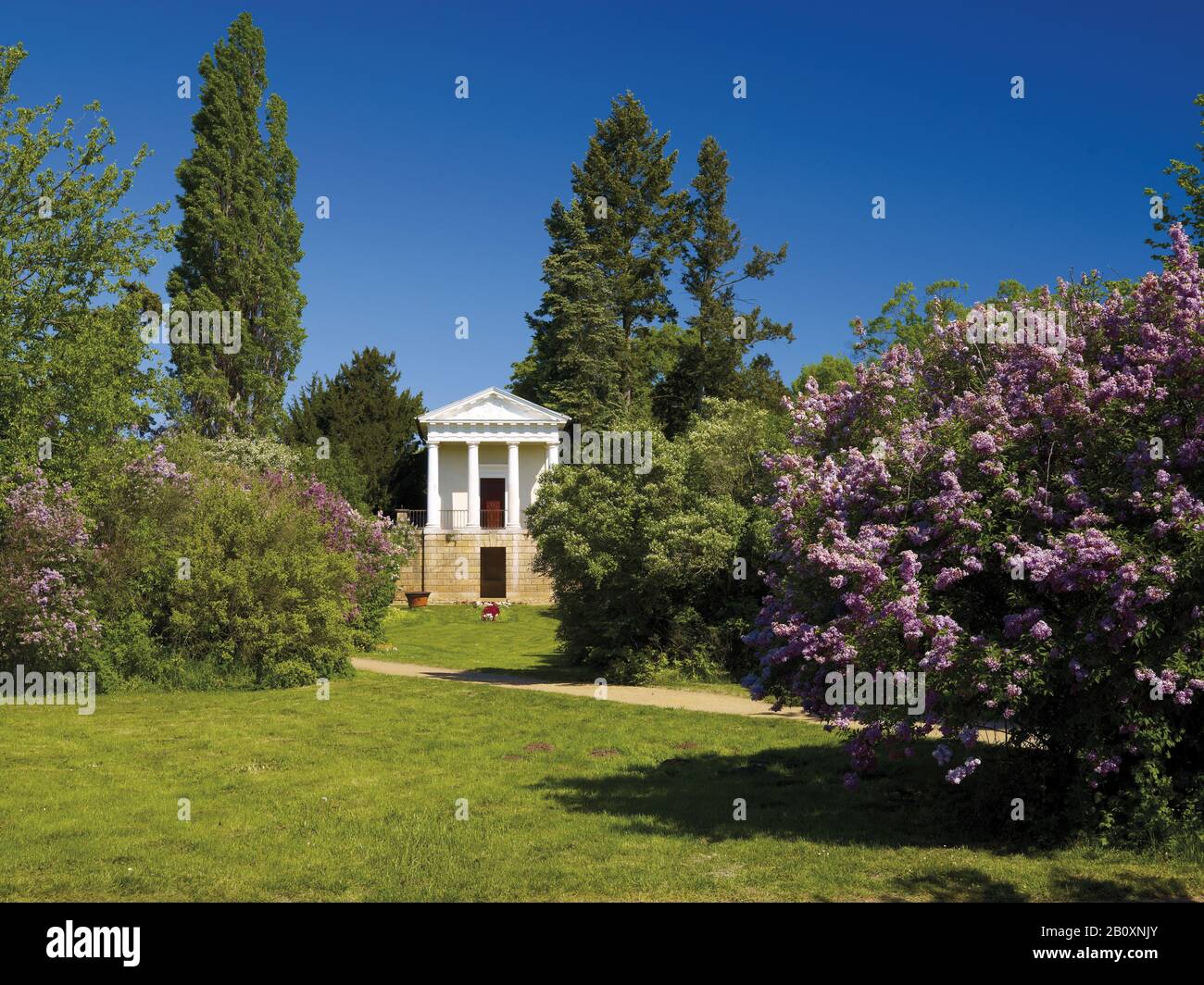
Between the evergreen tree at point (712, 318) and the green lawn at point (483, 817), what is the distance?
38425 mm

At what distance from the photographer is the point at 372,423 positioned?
53938 millimetres

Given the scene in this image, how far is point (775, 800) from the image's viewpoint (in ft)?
33.4

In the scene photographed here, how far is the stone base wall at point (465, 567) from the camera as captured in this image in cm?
4631

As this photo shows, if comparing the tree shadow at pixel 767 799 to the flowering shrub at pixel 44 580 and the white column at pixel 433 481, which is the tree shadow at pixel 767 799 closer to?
the flowering shrub at pixel 44 580

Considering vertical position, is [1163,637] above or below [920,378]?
below

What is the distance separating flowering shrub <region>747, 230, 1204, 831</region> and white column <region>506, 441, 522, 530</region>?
40414 mm

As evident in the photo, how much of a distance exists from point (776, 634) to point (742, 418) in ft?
42.2

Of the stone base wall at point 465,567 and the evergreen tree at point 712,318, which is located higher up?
the evergreen tree at point 712,318

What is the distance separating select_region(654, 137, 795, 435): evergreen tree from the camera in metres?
52.4

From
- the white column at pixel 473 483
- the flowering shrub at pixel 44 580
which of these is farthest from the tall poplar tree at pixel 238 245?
the flowering shrub at pixel 44 580

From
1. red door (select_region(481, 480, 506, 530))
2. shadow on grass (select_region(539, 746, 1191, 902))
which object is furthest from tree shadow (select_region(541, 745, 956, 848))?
red door (select_region(481, 480, 506, 530))

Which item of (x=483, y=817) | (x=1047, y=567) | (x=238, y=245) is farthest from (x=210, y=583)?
(x=238, y=245)
